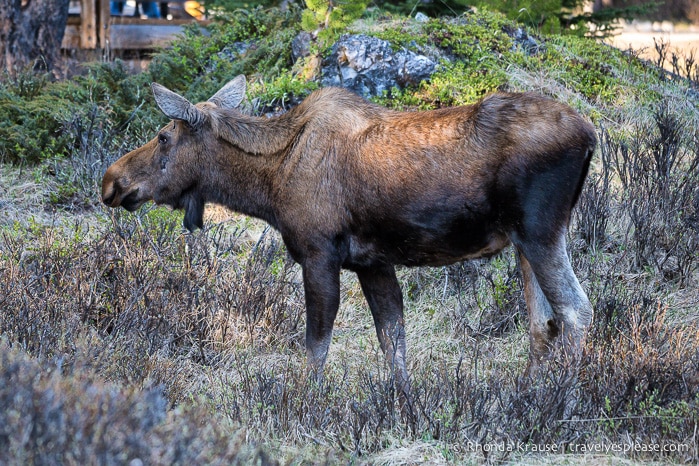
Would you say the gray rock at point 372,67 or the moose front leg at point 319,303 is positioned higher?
the gray rock at point 372,67

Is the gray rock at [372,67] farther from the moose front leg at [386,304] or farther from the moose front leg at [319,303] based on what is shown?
the moose front leg at [319,303]

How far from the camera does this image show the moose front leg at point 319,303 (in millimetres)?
5574

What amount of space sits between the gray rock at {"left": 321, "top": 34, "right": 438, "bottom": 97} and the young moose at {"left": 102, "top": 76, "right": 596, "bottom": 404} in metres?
3.45

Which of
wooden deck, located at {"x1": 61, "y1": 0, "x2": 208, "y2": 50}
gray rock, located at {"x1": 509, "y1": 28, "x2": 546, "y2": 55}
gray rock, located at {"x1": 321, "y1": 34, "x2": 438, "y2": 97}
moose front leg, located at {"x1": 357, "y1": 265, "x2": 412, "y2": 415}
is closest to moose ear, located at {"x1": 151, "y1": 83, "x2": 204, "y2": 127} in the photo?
moose front leg, located at {"x1": 357, "y1": 265, "x2": 412, "y2": 415}

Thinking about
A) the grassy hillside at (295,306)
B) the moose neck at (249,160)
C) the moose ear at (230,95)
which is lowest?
the grassy hillside at (295,306)

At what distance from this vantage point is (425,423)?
4.75 metres

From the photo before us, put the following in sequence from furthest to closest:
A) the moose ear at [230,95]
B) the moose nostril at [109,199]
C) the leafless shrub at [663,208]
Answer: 1. the leafless shrub at [663,208]
2. the moose ear at [230,95]
3. the moose nostril at [109,199]

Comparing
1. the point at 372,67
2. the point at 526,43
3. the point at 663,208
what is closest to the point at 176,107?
the point at 372,67

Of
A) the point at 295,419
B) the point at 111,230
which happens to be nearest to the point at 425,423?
the point at 295,419

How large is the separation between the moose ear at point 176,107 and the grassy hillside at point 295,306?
1.32m

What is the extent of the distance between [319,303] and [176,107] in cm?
169

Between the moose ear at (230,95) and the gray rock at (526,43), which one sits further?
the gray rock at (526,43)

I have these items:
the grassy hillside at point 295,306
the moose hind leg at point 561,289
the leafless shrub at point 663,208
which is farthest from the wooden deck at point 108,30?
the moose hind leg at point 561,289

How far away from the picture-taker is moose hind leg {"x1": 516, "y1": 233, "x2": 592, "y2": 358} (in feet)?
16.8
